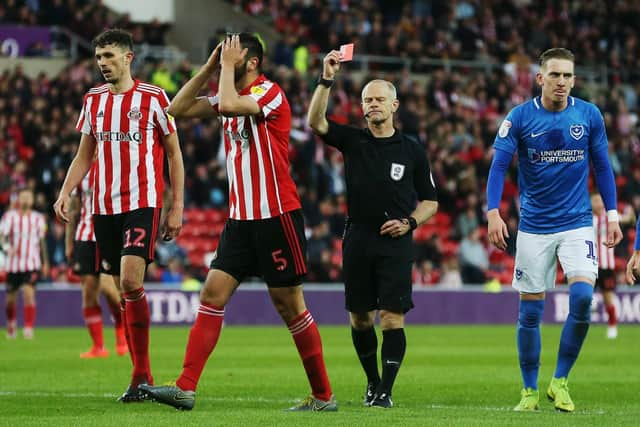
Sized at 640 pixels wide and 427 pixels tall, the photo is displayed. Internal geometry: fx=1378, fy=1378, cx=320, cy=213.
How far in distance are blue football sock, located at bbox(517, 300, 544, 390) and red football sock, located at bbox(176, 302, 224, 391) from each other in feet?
6.99

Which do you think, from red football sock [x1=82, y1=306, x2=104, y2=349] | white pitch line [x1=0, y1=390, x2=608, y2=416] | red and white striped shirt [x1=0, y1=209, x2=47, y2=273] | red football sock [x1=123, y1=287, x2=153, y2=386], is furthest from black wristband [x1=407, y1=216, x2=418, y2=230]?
red and white striped shirt [x1=0, y1=209, x2=47, y2=273]

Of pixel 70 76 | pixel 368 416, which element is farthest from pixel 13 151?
pixel 368 416

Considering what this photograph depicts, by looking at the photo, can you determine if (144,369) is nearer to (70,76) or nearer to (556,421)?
(556,421)

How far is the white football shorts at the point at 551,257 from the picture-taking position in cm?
936

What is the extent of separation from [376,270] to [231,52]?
6.17 feet

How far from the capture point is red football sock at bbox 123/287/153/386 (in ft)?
31.5

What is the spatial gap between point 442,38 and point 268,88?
25935mm

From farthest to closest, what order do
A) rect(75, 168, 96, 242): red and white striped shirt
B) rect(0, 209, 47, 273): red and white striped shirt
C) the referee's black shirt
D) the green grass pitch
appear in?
rect(0, 209, 47, 273): red and white striped shirt < rect(75, 168, 96, 242): red and white striped shirt < the referee's black shirt < the green grass pitch

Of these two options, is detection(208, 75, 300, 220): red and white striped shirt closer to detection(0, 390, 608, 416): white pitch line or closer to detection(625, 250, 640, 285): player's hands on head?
detection(0, 390, 608, 416): white pitch line

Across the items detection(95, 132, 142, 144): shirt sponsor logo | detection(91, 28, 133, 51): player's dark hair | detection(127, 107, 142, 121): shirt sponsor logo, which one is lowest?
detection(95, 132, 142, 144): shirt sponsor logo

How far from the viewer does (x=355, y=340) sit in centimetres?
970

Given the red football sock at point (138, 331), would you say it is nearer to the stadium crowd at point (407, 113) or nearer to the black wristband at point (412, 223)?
the black wristband at point (412, 223)

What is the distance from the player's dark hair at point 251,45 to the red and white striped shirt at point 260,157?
7.0 inches

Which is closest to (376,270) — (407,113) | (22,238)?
(22,238)
